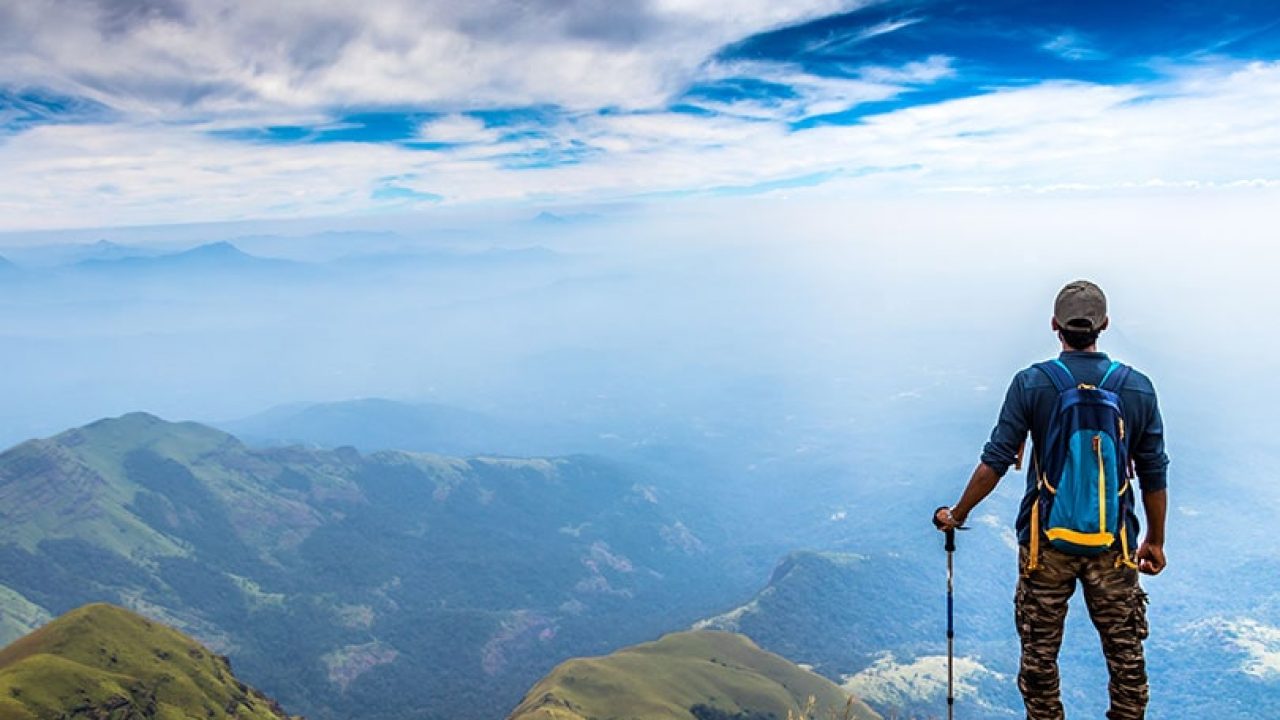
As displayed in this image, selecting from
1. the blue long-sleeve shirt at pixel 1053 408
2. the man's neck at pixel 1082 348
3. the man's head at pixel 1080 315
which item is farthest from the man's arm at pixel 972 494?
the man's head at pixel 1080 315

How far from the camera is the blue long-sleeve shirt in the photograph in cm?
853

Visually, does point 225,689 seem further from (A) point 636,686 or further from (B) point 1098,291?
(B) point 1098,291

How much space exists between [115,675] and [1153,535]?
162021 millimetres

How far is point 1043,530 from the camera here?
29.2 feet

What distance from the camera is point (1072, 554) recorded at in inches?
348

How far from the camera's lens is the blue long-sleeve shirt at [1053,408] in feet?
28.0

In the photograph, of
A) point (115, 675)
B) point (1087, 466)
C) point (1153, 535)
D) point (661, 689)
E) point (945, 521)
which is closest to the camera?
point (1087, 466)

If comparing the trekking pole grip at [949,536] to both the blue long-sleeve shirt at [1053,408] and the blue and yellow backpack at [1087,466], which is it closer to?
the blue long-sleeve shirt at [1053,408]

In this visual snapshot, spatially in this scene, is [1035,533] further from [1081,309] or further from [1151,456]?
[1081,309]

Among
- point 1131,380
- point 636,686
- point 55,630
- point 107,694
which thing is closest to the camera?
point 1131,380

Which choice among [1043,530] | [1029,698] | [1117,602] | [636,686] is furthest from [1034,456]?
[636,686]

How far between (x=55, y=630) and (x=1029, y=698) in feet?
588

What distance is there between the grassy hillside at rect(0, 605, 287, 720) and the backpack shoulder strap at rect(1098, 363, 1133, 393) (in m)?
138

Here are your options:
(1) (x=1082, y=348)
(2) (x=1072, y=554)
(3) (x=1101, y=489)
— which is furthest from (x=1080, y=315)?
(2) (x=1072, y=554)
